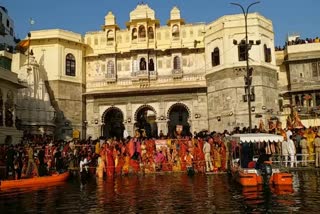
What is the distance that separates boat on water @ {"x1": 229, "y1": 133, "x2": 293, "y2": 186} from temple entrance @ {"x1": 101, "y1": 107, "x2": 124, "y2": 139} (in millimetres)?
23394

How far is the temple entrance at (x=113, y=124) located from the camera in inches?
1587

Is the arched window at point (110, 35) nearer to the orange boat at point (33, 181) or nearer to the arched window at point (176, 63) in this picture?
the arched window at point (176, 63)

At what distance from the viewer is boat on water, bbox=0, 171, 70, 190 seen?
54.4ft

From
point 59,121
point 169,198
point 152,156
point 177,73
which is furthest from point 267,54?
point 169,198

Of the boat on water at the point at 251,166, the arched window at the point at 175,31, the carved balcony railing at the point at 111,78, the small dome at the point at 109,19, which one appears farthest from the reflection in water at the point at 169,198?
the small dome at the point at 109,19

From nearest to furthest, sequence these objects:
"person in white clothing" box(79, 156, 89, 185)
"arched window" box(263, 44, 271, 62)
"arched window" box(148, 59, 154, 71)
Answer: "person in white clothing" box(79, 156, 89, 185)
"arched window" box(263, 44, 271, 62)
"arched window" box(148, 59, 154, 71)

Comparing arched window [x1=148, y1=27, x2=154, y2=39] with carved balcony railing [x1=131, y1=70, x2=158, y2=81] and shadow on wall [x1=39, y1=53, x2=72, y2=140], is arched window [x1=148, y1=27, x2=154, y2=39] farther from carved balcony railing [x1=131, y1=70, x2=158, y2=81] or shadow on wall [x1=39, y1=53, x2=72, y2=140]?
shadow on wall [x1=39, y1=53, x2=72, y2=140]

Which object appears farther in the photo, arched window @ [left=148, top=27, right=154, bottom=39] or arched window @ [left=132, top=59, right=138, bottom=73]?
arched window @ [left=148, top=27, right=154, bottom=39]

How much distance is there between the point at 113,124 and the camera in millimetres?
41469

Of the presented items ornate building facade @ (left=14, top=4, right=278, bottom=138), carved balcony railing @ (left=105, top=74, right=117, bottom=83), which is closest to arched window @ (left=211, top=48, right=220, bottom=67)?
ornate building facade @ (left=14, top=4, right=278, bottom=138)

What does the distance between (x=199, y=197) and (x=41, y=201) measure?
5.02m

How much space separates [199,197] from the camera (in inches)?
470

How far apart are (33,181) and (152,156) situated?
7129 millimetres

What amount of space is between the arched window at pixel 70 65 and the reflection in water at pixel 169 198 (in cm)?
2346
